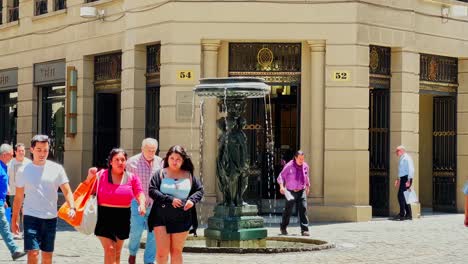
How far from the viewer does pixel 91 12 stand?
2559 cm

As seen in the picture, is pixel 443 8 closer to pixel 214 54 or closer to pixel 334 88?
pixel 334 88

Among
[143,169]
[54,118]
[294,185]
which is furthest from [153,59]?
[143,169]

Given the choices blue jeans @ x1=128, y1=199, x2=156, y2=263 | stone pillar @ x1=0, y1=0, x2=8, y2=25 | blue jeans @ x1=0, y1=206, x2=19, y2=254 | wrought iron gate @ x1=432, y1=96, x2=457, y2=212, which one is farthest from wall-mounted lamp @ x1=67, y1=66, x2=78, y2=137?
blue jeans @ x1=128, y1=199, x2=156, y2=263

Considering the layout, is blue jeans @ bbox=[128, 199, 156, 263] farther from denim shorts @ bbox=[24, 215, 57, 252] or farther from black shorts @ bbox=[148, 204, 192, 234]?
denim shorts @ bbox=[24, 215, 57, 252]

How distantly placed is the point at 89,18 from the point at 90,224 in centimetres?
1600

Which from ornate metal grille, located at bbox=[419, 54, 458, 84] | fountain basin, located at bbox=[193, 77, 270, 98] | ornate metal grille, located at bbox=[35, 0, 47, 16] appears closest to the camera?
fountain basin, located at bbox=[193, 77, 270, 98]

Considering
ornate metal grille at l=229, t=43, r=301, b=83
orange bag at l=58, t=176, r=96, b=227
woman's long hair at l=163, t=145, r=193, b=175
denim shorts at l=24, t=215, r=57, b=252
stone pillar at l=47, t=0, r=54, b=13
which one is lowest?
denim shorts at l=24, t=215, r=57, b=252

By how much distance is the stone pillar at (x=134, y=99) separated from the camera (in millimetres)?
23953

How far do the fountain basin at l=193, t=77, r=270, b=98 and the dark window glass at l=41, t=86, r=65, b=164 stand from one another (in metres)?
12.6

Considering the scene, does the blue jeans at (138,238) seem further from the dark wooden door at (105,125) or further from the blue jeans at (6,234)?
the dark wooden door at (105,125)

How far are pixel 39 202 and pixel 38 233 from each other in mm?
343

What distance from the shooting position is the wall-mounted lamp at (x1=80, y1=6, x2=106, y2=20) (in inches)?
1004

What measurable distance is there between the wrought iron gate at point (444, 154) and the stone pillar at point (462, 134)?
0.14 m

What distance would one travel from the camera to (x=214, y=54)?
22422 mm
